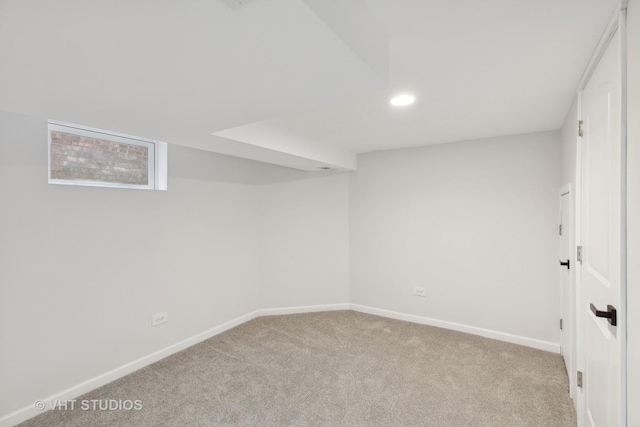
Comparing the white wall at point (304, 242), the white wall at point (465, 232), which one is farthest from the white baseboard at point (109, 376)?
the white wall at point (465, 232)

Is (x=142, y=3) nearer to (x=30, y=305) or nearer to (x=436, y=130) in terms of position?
(x=30, y=305)

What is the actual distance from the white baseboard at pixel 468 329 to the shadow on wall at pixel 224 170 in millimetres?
2073

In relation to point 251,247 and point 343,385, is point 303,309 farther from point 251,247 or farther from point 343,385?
point 343,385

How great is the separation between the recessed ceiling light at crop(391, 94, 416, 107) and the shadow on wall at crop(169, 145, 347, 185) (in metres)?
2.16

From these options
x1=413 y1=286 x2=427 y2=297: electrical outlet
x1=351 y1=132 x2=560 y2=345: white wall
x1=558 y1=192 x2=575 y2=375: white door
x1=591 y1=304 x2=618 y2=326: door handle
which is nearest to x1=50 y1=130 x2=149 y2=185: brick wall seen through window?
x1=351 y1=132 x2=560 y2=345: white wall

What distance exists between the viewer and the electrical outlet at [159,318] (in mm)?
2953

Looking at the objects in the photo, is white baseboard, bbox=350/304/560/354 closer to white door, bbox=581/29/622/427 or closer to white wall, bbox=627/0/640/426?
white door, bbox=581/29/622/427

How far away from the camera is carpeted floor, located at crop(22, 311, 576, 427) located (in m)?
2.12

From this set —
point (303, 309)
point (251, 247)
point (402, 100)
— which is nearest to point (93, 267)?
point (251, 247)

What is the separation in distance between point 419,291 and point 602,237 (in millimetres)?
2621

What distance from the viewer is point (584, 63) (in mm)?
1640

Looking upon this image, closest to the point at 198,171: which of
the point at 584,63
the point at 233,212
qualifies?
the point at 233,212

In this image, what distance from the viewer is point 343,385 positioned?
251 centimetres

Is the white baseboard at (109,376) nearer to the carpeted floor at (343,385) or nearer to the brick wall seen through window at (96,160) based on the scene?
the carpeted floor at (343,385)
